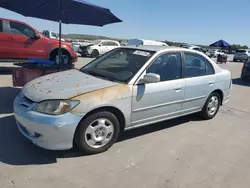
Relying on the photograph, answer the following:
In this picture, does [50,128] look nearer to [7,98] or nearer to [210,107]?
[7,98]

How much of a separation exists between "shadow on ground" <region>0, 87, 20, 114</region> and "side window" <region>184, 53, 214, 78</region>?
351cm

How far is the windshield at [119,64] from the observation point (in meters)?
3.57

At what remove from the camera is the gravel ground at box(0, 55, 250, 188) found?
265 centimetres

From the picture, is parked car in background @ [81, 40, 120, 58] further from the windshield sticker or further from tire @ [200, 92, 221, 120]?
the windshield sticker

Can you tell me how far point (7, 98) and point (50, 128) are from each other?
3.26 meters

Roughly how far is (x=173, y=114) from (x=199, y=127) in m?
0.78

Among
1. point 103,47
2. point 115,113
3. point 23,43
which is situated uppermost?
point 103,47

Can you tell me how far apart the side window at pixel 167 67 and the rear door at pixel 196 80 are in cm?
18

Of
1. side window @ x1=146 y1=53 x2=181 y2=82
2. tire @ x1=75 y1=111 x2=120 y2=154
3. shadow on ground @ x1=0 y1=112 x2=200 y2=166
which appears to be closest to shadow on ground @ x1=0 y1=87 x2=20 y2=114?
Answer: shadow on ground @ x1=0 y1=112 x2=200 y2=166

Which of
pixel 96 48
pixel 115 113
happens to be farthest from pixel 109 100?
pixel 96 48

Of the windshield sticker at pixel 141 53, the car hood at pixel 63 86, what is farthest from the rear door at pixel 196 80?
the car hood at pixel 63 86

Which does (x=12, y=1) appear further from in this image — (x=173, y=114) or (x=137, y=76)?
(x=173, y=114)

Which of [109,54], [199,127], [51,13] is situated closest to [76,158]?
[109,54]

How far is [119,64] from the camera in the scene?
13.0ft
